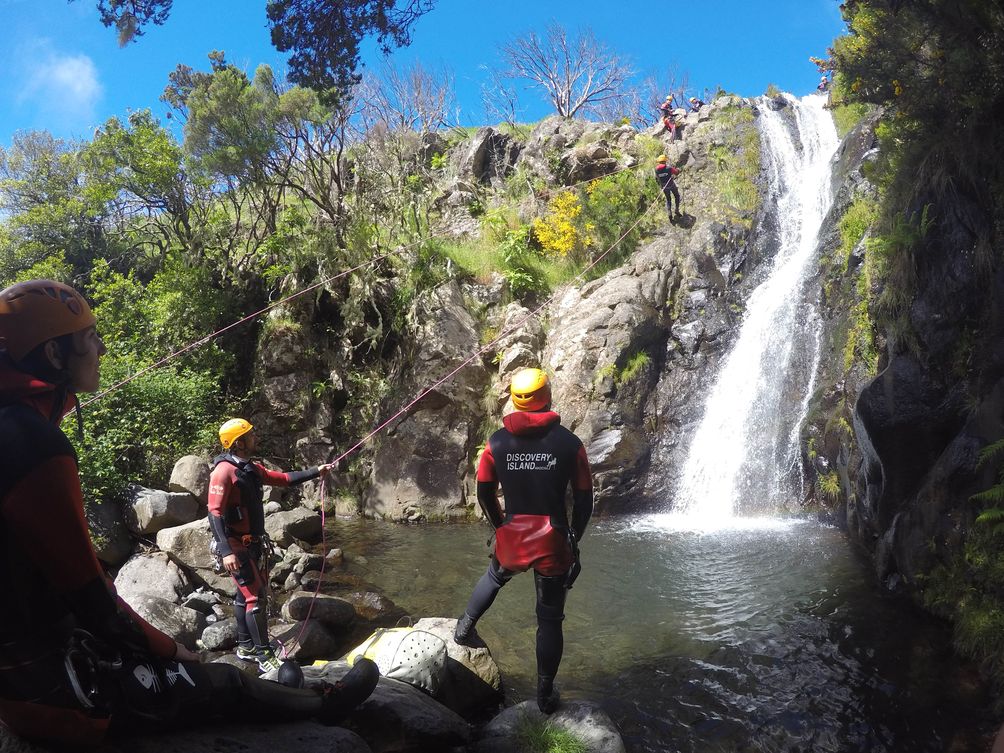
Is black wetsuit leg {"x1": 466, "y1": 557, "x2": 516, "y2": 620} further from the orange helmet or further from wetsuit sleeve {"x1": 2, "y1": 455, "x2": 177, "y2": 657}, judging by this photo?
the orange helmet

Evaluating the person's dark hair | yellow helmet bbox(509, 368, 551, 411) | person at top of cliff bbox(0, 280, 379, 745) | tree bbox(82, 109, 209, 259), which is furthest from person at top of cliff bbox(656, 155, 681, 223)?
the person's dark hair

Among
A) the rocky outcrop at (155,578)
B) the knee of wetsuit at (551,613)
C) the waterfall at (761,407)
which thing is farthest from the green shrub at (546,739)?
the waterfall at (761,407)

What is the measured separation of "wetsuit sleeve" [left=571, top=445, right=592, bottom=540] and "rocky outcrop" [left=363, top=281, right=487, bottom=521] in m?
7.18

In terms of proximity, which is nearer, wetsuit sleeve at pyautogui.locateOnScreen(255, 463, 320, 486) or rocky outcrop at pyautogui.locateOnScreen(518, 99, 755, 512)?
wetsuit sleeve at pyautogui.locateOnScreen(255, 463, 320, 486)

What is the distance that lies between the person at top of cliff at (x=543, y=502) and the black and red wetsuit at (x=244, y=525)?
1758 mm

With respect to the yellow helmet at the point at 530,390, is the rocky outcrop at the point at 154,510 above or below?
below

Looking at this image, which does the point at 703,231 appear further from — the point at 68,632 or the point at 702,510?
the point at 68,632

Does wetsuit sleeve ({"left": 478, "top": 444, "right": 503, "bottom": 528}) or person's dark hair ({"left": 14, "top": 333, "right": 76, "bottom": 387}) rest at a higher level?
person's dark hair ({"left": 14, "top": 333, "right": 76, "bottom": 387})

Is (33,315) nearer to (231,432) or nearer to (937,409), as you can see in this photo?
(231,432)

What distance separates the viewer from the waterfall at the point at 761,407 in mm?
9688

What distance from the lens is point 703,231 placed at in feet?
45.6

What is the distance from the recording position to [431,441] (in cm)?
1161

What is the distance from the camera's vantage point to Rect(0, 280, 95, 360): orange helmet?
2.06 m

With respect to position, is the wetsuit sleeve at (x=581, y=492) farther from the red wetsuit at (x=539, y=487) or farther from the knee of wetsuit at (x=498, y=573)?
the knee of wetsuit at (x=498, y=573)
